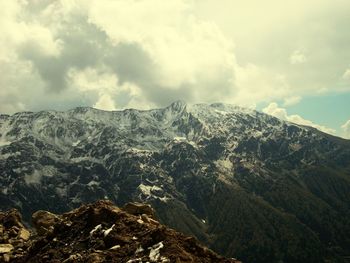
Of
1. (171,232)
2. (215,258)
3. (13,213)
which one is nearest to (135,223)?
(171,232)

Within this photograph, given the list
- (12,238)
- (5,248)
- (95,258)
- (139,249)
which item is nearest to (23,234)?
(12,238)

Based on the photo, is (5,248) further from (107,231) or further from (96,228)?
(107,231)

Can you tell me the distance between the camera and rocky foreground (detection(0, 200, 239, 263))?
126 ft

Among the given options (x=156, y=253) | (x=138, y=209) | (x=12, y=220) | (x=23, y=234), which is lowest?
(x=156, y=253)

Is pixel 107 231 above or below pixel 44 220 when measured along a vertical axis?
below

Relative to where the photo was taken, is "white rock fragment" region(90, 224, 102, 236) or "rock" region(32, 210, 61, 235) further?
"rock" region(32, 210, 61, 235)

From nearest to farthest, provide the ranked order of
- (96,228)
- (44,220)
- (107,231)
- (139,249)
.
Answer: (139,249) → (107,231) → (96,228) → (44,220)

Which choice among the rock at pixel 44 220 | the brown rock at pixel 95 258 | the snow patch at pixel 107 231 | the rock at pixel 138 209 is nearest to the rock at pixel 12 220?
the rock at pixel 44 220

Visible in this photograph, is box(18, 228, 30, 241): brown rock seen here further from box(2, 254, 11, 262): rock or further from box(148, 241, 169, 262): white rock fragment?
box(148, 241, 169, 262): white rock fragment

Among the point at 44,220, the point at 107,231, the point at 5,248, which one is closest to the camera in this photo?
the point at 107,231

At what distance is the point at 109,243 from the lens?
44031 millimetres

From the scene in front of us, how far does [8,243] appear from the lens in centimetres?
6128

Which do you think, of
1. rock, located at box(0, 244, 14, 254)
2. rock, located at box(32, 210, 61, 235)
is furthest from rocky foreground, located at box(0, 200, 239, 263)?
rock, located at box(32, 210, 61, 235)

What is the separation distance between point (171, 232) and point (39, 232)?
28524 mm
